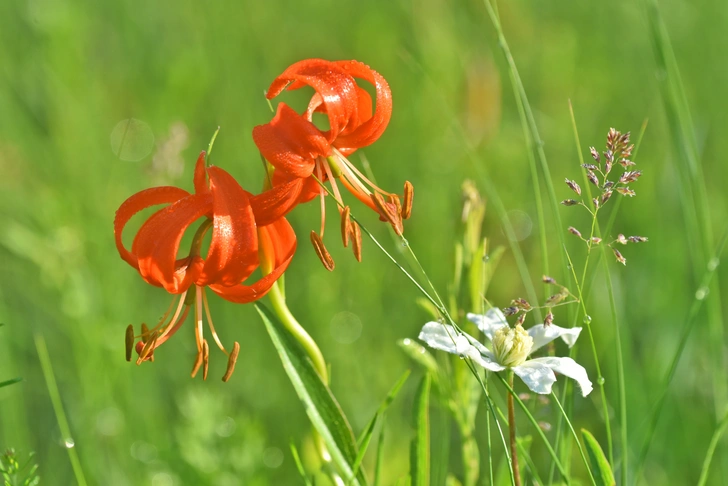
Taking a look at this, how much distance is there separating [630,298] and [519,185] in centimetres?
73

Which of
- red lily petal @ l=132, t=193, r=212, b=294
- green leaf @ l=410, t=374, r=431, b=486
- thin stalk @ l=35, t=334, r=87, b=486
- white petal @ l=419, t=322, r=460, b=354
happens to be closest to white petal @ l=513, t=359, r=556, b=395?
white petal @ l=419, t=322, r=460, b=354

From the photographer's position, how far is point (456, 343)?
3.93ft

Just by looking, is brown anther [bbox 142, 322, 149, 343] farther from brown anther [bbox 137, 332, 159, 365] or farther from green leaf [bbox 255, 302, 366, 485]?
green leaf [bbox 255, 302, 366, 485]

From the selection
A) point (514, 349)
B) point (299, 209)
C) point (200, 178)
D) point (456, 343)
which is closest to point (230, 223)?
point (200, 178)

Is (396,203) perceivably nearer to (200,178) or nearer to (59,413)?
(200,178)

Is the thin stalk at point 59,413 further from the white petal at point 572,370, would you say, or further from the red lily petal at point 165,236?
the white petal at point 572,370

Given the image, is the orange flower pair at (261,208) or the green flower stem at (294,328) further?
the green flower stem at (294,328)

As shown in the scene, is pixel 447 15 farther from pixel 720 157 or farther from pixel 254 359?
pixel 254 359

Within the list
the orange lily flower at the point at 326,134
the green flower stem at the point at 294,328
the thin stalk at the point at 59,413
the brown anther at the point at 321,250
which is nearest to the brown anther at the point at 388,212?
the orange lily flower at the point at 326,134

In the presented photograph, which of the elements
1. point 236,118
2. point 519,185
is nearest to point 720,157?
point 519,185

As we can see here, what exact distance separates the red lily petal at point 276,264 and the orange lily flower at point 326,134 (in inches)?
2.0

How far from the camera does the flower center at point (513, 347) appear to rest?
126 centimetres

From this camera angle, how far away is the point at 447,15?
430 centimetres

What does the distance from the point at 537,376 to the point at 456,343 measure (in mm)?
126
